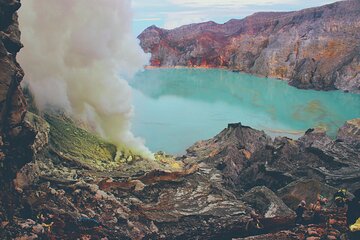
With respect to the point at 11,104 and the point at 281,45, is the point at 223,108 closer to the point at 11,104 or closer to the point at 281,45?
the point at 281,45

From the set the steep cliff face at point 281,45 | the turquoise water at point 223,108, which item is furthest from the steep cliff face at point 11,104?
the steep cliff face at point 281,45

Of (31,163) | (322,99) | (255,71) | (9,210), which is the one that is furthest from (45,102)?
(255,71)

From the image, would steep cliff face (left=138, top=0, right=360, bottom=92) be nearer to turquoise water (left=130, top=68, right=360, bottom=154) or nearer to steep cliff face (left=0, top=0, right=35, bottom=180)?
turquoise water (left=130, top=68, right=360, bottom=154)

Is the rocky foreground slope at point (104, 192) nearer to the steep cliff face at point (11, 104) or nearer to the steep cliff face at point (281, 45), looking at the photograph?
the steep cliff face at point (11, 104)

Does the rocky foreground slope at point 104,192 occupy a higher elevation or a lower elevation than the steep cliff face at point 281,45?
lower

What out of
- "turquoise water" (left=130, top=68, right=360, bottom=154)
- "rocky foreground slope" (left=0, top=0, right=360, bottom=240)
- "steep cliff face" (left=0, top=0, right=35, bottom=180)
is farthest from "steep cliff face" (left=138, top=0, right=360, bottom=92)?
"steep cliff face" (left=0, top=0, right=35, bottom=180)

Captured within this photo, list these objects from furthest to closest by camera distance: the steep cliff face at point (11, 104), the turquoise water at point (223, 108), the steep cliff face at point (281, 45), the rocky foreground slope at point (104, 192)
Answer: the steep cliff face at point (281, 45) → the turquoise water at point (223, 108) → the rocky foreground slope at point (104, 192) → the steep cliff face at point (11, 104)

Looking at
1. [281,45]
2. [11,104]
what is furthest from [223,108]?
[11,104]
